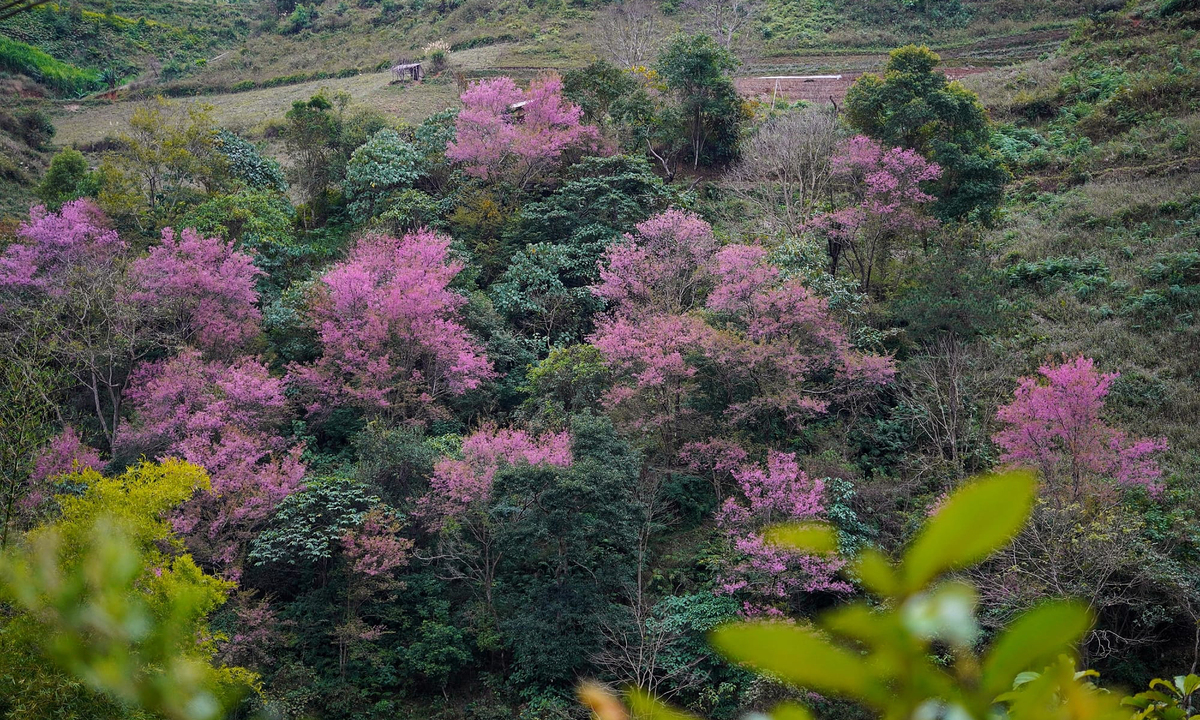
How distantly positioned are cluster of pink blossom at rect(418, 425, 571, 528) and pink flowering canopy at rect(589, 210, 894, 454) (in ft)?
7.01

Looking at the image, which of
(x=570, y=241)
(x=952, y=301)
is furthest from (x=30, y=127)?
(x=952, y=301)

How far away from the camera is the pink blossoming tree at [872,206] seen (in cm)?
1886

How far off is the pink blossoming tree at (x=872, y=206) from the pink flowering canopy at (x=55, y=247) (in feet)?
55.5

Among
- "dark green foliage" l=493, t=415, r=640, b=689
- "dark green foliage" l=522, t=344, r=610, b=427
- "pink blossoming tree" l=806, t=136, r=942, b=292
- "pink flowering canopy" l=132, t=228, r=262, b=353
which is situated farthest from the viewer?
"pink blossoming tree" l=806, t=136, r=942, b=292

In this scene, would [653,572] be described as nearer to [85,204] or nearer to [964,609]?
[964,609]

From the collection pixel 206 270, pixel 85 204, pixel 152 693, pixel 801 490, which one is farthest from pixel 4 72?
pixel 152 693

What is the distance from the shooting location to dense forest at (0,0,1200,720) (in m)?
11.9

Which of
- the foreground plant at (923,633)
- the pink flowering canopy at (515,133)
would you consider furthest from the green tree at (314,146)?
the foreground plant at (923,633)

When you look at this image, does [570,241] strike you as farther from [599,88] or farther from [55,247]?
[55,247]

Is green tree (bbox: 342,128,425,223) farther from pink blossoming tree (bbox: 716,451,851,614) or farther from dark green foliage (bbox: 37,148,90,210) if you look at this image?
pink blossoming tree (bbox: 716,451,851,614)

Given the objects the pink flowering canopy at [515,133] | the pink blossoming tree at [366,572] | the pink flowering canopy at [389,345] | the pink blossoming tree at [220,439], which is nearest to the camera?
the pink blossoming tree at [366,572]

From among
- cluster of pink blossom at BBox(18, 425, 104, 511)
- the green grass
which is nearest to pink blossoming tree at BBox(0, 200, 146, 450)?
cluster of pink blossom at BBox(18, 425, 104, 511)

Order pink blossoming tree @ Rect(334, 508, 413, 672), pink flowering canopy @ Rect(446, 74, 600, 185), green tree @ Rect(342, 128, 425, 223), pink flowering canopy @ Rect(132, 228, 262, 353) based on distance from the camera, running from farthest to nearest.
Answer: pink flowering canopy @ Rect(446, 74, 600, 185) → green tree @ Rect(342, 128, 425, 223) → pink flowering canopy @ Rect(132, 228, 262, 353) → pink blossoming tree @ Rect(334, 508, 413, 672)

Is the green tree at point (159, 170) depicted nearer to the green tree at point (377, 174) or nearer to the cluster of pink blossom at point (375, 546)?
the green tree at point (377, 174)
